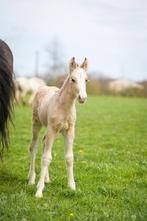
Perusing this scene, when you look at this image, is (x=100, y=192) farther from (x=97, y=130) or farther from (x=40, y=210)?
(x=97, y=130)

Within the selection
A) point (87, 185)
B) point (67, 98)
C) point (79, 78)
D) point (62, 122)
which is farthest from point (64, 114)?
point (87, 185)

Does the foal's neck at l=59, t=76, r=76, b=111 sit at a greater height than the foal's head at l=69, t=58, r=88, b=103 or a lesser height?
lesser

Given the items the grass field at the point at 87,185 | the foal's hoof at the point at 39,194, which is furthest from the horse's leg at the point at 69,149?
the foal's hoof at the point at 39,194

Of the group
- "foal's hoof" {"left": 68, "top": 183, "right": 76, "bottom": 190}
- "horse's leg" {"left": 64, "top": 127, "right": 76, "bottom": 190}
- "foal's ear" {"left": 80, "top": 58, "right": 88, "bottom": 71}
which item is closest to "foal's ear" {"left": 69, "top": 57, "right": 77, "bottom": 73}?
"foal's ear" {"left": 80, "top": 58, "right": 88, "bottom": 71}

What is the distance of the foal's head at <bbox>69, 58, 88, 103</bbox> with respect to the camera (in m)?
5.99

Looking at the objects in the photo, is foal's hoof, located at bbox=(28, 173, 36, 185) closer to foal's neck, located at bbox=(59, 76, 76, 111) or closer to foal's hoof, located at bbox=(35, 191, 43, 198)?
foal's hoof, located at bbox=(35, 191, 43, 198)

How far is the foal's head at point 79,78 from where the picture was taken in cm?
599

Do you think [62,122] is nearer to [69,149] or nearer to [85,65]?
[69,149]

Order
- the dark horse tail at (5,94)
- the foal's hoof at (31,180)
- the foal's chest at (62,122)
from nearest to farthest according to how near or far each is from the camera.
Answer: the foal's chest at (62,122)
the dark horse tail at (5,94)
the foal's hoof at (31,180)

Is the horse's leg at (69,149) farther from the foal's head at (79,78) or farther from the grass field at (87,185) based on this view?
the foal's head at (79,78)

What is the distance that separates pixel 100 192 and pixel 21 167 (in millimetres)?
2428

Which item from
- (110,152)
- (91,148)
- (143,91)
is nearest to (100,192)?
(110,152)

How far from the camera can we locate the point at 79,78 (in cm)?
620

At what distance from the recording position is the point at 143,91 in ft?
160
